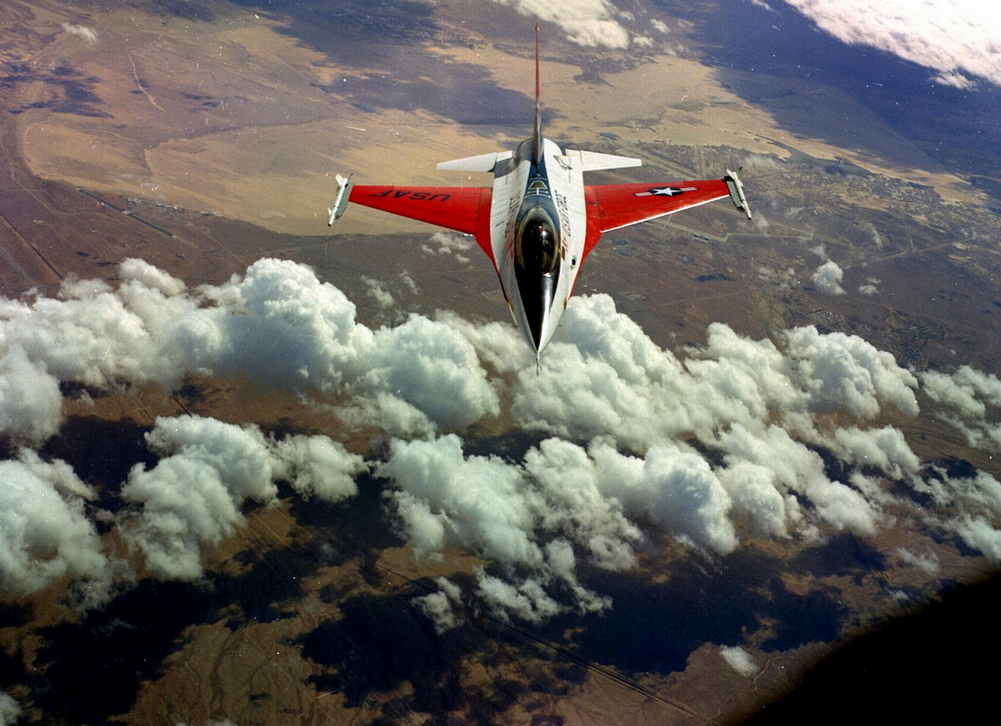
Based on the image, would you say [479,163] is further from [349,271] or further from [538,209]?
[349,271]

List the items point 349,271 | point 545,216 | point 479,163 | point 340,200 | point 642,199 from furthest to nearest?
1. point 349,271
2. point 479,163
3. point 642,199
4. point 340,200
5. point 545,216

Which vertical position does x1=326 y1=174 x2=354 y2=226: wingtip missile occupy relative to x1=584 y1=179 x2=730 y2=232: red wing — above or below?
below

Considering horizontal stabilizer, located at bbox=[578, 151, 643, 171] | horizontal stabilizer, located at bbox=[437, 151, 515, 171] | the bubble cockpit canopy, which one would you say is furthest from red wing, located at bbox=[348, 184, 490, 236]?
horizontal stabilizer, located at bbox=[578, 151, 643, 171]

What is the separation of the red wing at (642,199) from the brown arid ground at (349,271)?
7116 centimetres

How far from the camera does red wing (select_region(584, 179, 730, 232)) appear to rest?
118ft

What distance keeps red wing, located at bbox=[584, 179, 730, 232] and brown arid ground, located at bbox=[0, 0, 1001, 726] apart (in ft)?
233

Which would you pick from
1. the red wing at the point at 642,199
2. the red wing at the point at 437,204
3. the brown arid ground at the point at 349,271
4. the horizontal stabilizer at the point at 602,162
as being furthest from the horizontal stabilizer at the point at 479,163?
the brown arid ground at the point at 349,271

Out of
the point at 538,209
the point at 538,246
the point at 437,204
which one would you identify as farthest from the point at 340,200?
the point at 538,246

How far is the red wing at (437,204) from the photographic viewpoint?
1384 inches

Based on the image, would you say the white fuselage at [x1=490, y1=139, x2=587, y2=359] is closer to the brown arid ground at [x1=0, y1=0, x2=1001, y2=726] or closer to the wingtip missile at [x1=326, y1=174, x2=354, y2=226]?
the wingtip missile at [x1=326, y1=174, x2=354, y2=226]

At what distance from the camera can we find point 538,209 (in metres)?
28.8

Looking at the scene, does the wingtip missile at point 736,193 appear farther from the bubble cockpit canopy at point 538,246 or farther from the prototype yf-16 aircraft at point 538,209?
the bubble cockpit canopy at point 538,246

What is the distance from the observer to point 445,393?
11056 cm

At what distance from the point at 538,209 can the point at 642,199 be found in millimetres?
11492
